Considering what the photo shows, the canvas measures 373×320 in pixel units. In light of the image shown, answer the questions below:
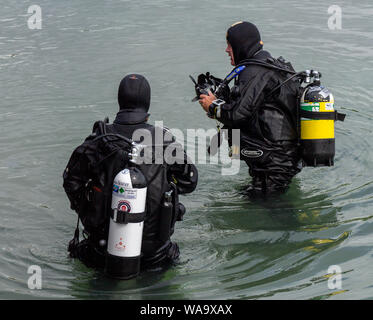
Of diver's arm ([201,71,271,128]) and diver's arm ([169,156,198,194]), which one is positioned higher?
diver's arm ([201,71,271,128])

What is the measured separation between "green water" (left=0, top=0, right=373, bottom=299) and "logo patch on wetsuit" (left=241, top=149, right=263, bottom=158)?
2.17 feet

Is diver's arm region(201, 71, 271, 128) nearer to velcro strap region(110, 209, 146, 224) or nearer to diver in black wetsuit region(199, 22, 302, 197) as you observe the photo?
A: diver in black wetsuit region(199, 22, 302, 197)

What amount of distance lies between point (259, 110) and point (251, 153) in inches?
17.2

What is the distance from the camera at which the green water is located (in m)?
5.07

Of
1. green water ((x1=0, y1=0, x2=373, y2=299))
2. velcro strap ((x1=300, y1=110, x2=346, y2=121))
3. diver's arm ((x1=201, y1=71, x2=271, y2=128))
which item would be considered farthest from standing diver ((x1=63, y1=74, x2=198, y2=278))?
velcro strap ((x1=300, y1=110, x2=346, y2=121))

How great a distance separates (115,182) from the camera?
4.33m

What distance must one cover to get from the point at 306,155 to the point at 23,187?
3336 millimetres

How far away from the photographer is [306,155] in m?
5.96

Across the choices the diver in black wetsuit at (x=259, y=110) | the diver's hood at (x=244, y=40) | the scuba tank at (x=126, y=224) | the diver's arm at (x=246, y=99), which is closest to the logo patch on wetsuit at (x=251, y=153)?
the diver in black wetsuit at (x=259, y=110)

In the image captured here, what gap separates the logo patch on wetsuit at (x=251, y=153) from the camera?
607 cm

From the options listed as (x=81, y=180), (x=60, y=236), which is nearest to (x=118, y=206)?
(x=81, y=180)

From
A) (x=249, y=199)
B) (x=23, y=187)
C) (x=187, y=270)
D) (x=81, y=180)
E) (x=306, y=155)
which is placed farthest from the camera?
(x=23, y=187)

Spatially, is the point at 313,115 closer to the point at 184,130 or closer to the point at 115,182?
the point at 115,182

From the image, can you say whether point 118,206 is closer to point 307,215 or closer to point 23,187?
point 307,215
